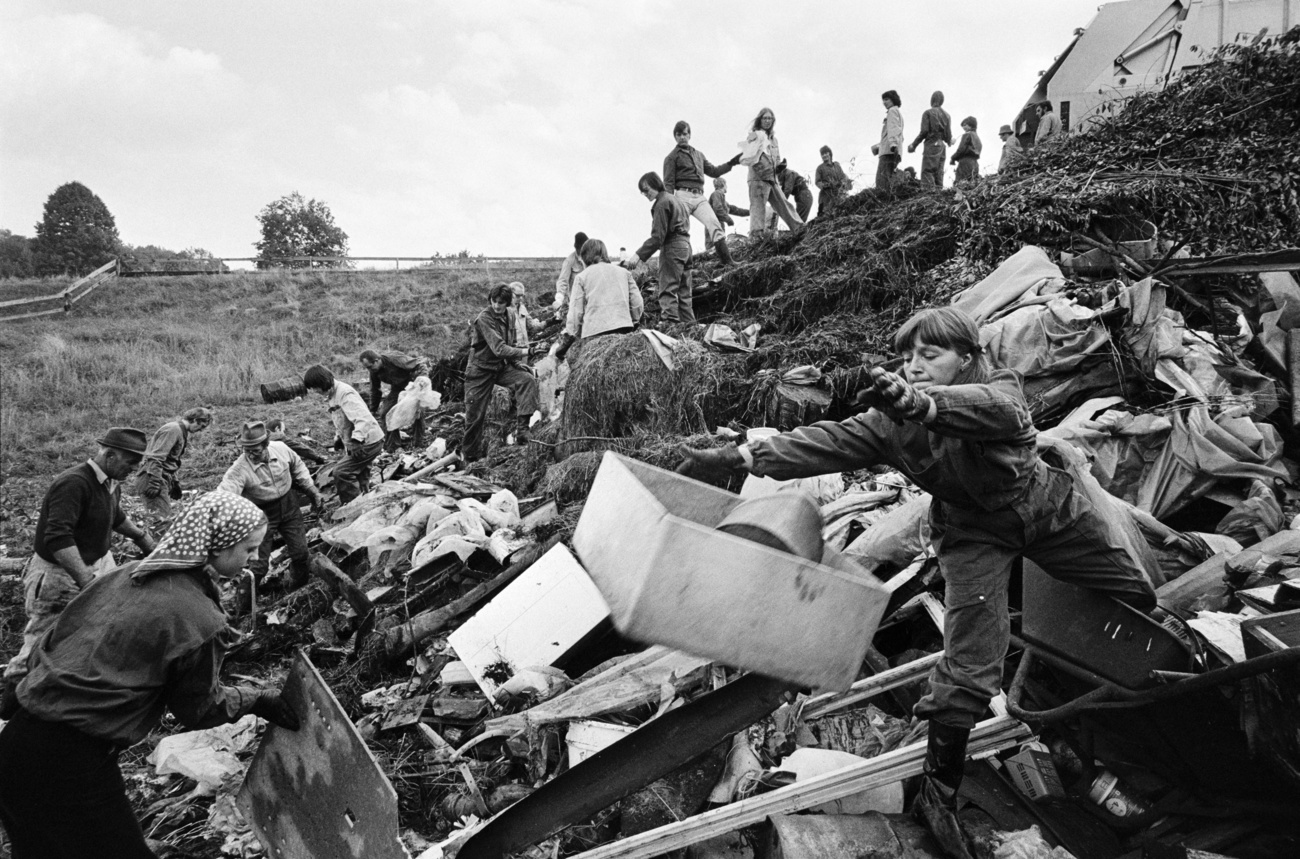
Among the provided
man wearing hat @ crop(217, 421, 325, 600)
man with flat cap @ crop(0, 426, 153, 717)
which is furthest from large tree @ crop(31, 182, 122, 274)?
man with flat cap @ crop(0, 426, 153, 717)

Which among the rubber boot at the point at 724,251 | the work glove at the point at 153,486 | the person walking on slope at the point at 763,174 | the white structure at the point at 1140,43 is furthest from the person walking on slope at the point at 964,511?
the person walking on slope at the point at 763,174

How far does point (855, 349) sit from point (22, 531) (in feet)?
30.2

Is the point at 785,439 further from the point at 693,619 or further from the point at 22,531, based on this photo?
the point at 22,531

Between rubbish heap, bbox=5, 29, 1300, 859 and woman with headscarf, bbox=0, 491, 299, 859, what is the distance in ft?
1.62

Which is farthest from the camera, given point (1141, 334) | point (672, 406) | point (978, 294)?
point (672, 406)

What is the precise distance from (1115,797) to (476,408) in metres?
6.65

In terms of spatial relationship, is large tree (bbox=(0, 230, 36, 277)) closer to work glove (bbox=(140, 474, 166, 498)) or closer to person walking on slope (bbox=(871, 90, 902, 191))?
work glove (bbox=(140, 474, 166, 498))

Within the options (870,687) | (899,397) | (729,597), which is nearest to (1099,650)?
(870,687)

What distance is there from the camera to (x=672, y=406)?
646 cm

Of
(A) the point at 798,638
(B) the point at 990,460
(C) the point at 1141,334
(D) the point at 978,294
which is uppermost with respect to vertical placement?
(D) the point at 978,294

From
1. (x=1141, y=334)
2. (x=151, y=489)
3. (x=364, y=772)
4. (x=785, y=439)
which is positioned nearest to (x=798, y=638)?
(x=785, y=439)

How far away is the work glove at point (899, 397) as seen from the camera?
1.91 m

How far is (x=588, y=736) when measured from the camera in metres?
3.28

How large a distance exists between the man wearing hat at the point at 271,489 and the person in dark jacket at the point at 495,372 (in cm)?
213
